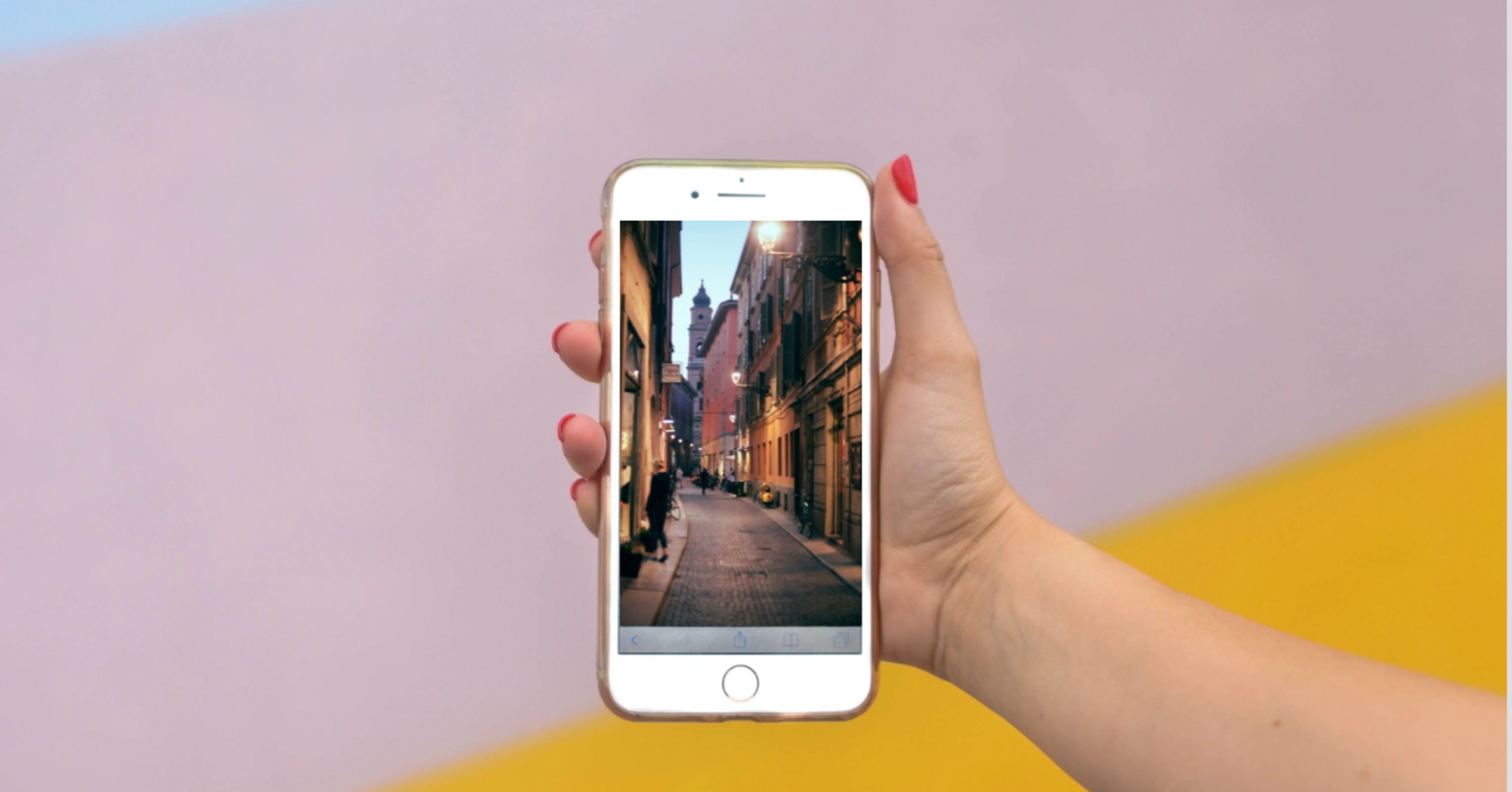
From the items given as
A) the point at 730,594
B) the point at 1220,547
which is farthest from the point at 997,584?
the point at 1220,547

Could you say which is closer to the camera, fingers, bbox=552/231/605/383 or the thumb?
the thumb

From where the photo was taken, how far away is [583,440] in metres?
1.83

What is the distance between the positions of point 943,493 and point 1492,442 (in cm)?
243

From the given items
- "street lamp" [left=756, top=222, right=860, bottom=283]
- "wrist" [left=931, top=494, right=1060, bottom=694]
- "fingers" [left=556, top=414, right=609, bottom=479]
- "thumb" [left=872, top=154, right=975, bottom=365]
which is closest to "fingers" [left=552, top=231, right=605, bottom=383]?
"fingers" [left=556, top=414, right=609, bottom=479]

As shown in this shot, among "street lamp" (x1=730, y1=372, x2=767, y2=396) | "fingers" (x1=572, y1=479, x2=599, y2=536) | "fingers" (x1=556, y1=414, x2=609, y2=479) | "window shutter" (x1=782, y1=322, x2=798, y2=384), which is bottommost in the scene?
"fingers" (x1=572, y1=479, x2=599, y2=536)

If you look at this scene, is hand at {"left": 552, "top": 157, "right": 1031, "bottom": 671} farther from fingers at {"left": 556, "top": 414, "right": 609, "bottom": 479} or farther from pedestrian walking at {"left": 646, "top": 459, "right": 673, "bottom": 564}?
pedestrian walking at {"left": 646, "top": 459, "right": 673, "bottom": 564}

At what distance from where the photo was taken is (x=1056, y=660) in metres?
1.57

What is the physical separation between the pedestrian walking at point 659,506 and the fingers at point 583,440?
0.45 ft

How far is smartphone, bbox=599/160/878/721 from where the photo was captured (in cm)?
173

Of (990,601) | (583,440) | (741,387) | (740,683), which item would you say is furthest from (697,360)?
(990,601)

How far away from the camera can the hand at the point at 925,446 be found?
1.80m

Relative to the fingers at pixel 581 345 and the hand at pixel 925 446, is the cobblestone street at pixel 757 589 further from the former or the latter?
the fingers at pixel 581 345

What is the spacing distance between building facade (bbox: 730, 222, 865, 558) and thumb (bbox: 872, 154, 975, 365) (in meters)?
0.08

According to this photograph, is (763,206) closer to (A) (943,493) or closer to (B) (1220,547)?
(A) (943,493)
